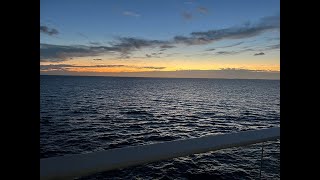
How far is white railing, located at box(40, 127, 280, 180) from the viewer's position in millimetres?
1000

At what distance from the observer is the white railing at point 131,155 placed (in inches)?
39.4

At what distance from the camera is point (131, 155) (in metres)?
1.17
